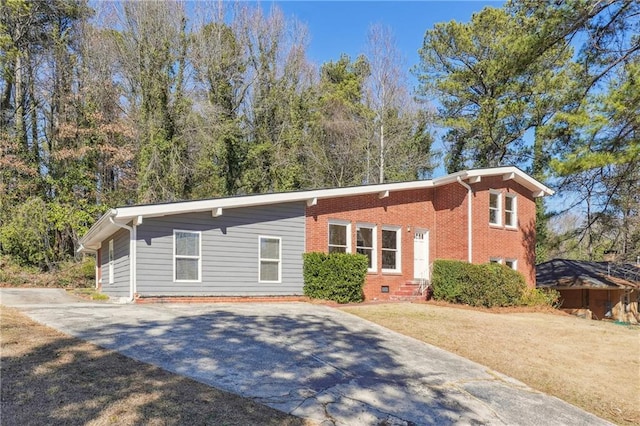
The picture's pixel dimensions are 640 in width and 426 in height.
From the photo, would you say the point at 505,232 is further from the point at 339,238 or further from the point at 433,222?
the point at 339,238

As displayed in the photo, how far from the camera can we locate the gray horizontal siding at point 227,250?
12109 mm

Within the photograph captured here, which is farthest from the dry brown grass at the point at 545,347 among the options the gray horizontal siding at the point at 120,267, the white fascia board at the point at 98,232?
the white fascia board at the point at 98,232

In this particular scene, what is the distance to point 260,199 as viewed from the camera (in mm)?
13602

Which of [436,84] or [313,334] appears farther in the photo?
[436,84]

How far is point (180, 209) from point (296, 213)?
3.78 m

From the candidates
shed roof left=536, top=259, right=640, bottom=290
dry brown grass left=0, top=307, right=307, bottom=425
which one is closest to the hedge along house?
shed roof left=536, top=259, right=640, bottom=290

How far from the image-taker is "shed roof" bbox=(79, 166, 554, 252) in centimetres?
1173

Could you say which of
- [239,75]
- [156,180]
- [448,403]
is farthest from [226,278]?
[239,75]

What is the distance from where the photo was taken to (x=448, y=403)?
5.64 m

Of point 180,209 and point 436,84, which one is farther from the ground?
point 436,84

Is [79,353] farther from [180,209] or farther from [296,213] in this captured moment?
[296,213]

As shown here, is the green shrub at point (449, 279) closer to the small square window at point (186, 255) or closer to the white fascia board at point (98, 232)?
the small square window at point (186, 255)

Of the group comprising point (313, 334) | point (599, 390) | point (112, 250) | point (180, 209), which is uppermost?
point (180, 209)

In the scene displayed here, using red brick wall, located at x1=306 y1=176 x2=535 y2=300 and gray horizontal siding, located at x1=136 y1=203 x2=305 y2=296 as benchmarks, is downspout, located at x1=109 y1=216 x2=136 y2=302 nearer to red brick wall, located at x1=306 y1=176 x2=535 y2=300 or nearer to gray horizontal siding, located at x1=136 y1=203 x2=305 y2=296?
gray horizontal siding, located at x1=136 y1=203 x2=305 y2=296
